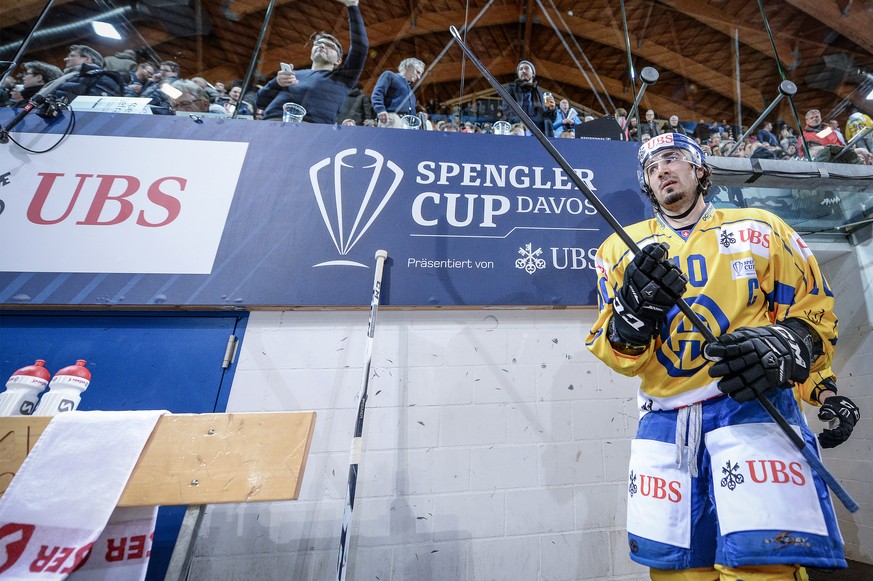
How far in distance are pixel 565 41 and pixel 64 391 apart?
343 inches

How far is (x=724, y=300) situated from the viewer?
0.96 m

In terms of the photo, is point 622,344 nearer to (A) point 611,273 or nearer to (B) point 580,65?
(A) point 611,273

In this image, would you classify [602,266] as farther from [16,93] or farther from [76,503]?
[16,93]

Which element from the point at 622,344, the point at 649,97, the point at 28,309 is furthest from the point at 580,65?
the point at 28,309

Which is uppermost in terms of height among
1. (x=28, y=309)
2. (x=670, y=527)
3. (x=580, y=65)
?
(x=580, y=65)

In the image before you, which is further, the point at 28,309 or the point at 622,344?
the point at 28,309

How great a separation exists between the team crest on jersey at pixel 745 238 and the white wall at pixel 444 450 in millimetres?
739

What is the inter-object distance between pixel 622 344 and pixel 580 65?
26.0 ft

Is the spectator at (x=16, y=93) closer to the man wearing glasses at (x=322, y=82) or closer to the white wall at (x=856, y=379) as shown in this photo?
the man wearing glasses at (x=322, y=82)

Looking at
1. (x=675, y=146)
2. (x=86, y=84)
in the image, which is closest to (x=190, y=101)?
(x=86, y=84)

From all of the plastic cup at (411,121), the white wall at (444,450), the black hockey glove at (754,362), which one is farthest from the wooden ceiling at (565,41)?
the black hockey glove at (754,362)

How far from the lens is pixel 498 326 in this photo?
66.6 inches

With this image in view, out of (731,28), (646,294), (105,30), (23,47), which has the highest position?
(731,28)

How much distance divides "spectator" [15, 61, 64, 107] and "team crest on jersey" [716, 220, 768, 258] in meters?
4.05
